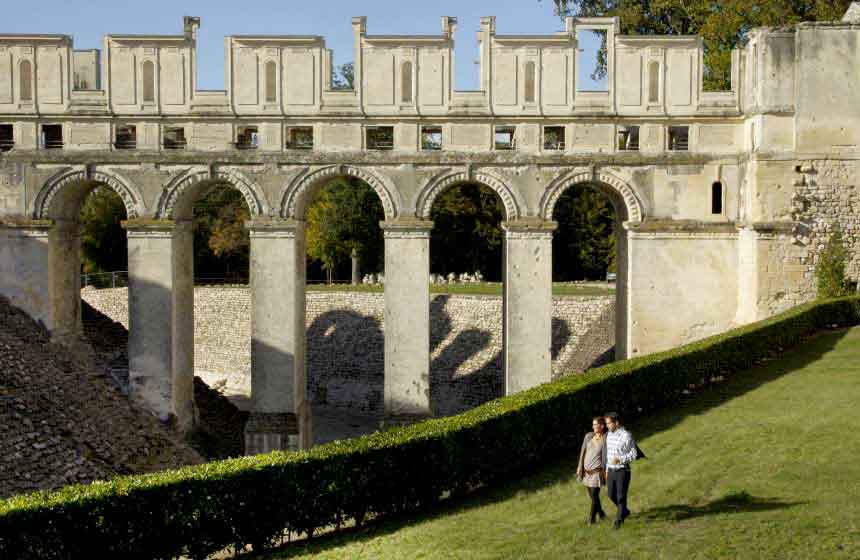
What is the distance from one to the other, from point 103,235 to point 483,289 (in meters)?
23.6

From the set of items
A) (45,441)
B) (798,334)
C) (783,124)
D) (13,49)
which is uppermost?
(13,49)

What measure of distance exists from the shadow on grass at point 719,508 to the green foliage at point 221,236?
40.4 meters

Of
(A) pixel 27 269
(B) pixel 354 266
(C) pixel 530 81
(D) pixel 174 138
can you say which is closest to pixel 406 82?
(C) pixel 530 81

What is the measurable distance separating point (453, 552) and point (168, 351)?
13.5 metres

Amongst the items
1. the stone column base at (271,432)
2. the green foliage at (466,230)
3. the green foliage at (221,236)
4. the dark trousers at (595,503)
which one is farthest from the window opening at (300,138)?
the green foliage at (221,236)

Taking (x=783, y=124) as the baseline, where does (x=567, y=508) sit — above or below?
below

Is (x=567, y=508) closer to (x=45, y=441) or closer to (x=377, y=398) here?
(x=45, y=441)

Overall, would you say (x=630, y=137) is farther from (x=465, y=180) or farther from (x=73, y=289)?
(x=73, y=289)

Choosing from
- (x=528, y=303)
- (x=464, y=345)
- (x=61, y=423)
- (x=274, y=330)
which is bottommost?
(x=464, y=345)

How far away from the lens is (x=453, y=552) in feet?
38.0

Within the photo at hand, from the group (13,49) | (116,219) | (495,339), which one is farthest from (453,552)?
(116,219)

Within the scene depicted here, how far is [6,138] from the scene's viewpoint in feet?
78.6

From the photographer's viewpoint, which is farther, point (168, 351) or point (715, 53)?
point (715, 53)

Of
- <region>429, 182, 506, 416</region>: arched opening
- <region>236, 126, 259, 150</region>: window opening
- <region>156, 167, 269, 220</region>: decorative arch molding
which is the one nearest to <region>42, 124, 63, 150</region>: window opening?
<region>156, 167, 269, 220</region>: decorative arch molding
